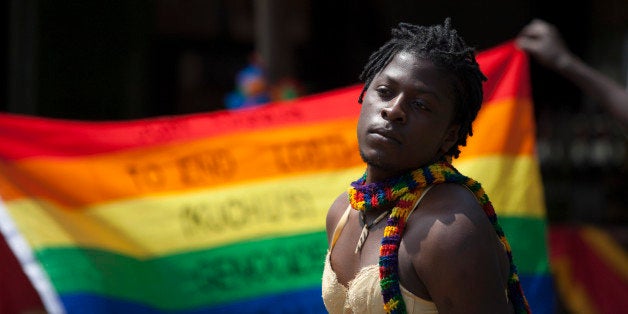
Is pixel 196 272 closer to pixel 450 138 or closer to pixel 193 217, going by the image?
pixel 193 217

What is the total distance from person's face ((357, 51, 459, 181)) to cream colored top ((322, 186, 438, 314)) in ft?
0.31

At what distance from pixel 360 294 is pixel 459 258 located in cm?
28

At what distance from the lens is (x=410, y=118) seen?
7.55 ft

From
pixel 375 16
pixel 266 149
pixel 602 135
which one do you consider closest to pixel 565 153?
pixel 602 135

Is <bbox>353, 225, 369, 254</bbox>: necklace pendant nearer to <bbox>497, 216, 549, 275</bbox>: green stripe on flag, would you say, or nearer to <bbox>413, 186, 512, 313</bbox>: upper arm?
<bbox>413, 186, 512, 313</bbox>: upper arm

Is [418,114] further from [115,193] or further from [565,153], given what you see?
[565,153]

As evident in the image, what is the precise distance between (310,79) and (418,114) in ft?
26.8

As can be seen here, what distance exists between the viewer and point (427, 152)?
234 centimetres

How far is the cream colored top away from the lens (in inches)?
87.6

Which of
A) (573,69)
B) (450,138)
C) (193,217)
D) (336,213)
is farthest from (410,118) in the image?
(193,217)

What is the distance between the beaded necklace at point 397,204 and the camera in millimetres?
2219

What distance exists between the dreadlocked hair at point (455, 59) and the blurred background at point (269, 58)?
4823 mm

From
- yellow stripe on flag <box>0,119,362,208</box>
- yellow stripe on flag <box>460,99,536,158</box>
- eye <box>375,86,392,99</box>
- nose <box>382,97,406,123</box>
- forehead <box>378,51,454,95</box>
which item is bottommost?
yellow stripe on flag <box>0,119,362,208</box>

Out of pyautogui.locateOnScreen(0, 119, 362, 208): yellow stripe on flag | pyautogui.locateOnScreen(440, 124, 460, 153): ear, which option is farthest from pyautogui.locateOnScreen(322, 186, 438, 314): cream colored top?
pyautogui.locateOnScreen(0, 119, 362, 208): yellow stripe on flag
